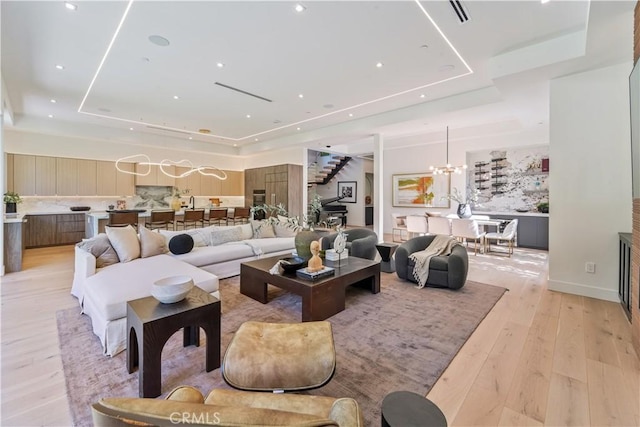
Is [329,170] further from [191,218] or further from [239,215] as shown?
[191,218]

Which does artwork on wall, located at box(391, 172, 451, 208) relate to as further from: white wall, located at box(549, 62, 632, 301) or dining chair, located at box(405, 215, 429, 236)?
white wall, located at box(549, 62, 632, 301)

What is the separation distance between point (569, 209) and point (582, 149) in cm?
80

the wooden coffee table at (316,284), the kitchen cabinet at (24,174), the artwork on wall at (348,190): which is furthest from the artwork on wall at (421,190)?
the kitchen cabinet at (24,174)

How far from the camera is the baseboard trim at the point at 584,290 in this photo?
3.59 m

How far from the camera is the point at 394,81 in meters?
4.75

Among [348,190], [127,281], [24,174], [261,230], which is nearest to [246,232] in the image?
[261,230]

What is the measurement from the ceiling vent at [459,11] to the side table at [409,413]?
11.2ft

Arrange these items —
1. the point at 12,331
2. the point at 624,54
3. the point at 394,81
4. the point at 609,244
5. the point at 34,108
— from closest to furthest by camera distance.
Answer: the point at 12,331
the point at 624,54
the point at 609,244
the point at 394,81
the point at 34,108

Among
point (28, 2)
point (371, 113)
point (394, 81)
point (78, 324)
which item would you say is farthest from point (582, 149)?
point (28, 2)

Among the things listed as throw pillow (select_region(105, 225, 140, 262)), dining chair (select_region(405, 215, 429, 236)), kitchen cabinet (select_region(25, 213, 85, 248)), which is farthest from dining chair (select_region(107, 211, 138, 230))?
dining chair (select_region(405, 215, 429, 236))

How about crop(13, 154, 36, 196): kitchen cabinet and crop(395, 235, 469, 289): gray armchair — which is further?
crop(13, 154, 36, 196): kitchen cabinet

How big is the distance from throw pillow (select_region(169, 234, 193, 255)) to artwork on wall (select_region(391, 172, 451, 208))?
7.04 metres

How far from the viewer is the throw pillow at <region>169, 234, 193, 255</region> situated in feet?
13.3

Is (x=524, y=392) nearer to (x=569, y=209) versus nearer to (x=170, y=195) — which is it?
(x=569, y=209)
